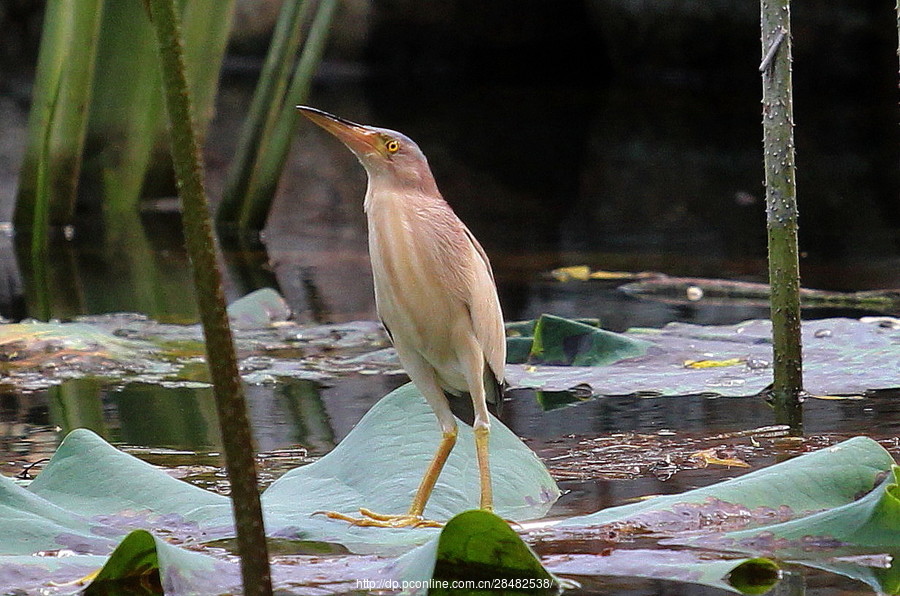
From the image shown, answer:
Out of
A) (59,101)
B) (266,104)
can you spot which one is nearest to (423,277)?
(59,101)

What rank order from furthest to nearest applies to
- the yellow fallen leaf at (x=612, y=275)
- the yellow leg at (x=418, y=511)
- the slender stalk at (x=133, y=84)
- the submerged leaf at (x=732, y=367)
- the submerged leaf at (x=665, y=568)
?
the slender stalk at (x=133, y=84), the yellow fallen leaf at (x=612, y=275), the submerged leaf at (x=732, y=367), the yellow leg at (x=418, y=511), the submerged leaf at (x=665, y=568)

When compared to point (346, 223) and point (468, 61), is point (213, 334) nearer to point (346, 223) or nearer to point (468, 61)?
point (346, 223)

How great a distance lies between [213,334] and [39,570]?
25.2 inches

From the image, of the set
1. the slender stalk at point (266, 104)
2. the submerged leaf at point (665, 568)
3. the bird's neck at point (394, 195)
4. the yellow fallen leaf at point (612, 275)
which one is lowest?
the submerged leaf at point (665, 568)

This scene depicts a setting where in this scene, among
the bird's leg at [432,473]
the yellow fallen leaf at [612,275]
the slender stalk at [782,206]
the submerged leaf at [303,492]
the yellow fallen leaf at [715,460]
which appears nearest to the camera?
the submerged leaf at [303,492]

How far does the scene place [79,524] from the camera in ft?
7.89

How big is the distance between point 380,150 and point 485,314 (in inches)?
14.2

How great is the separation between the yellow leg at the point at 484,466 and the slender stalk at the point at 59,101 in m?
5.22

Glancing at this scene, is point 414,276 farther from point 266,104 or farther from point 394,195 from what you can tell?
point 266,104

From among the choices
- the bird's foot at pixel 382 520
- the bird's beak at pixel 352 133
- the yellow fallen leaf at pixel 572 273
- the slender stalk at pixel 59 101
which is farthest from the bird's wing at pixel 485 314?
the slender stalk at pixel 59 101

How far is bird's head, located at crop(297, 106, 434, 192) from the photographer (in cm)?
267

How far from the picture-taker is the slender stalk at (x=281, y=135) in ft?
26.1

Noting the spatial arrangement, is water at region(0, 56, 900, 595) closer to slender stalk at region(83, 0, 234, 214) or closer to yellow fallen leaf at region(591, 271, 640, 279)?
yellow fallen leaf at region(591, 271, 640, 279)

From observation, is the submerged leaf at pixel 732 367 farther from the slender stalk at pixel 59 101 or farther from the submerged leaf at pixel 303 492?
the slender stalk at pixel 59 101
